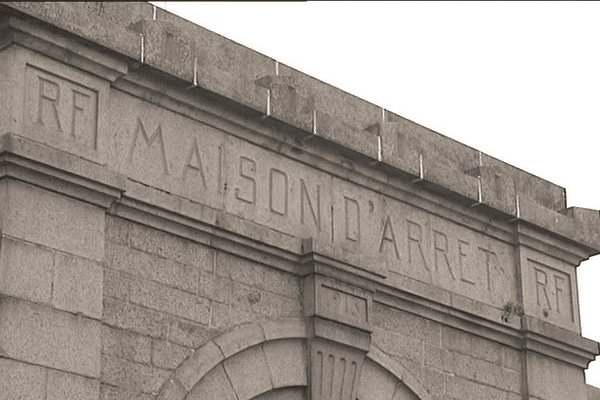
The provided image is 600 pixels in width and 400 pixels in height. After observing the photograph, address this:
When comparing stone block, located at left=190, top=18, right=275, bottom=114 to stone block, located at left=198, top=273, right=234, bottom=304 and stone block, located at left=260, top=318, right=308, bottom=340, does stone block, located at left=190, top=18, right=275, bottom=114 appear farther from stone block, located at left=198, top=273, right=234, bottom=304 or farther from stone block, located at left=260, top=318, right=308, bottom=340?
stone block, located at left=260, top=318, right=308, bottom=340

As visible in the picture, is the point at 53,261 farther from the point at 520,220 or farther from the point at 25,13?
Answer: the point at 520,220

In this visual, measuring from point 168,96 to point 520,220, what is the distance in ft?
16.0

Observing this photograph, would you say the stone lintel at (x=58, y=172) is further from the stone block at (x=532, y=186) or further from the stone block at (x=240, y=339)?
the stone block at (x=532, y=186)

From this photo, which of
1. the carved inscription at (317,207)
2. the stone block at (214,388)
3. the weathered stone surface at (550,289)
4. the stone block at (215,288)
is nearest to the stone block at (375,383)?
the carved inscription at (317,207)

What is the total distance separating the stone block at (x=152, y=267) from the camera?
1142 cm

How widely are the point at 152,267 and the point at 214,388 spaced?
117cm

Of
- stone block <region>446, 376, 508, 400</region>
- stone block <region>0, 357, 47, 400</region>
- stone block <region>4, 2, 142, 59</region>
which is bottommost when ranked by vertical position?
stone block <region>0, 357, 47, 400</region>

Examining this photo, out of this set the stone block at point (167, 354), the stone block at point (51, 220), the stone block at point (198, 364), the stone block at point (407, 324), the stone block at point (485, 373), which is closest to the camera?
the stone block at point (51, 220)

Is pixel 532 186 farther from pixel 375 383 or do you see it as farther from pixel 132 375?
pixel 132 375

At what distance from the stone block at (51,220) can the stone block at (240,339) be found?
1.46 meters

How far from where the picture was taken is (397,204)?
14148mm

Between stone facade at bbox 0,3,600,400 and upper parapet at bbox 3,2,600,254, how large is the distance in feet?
0.08

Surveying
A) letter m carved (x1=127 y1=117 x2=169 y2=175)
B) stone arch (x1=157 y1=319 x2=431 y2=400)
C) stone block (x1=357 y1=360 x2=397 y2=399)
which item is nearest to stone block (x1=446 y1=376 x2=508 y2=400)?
stone block (x1=357 y1=360 x2=397 y2=399)

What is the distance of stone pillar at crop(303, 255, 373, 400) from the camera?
499 inches
